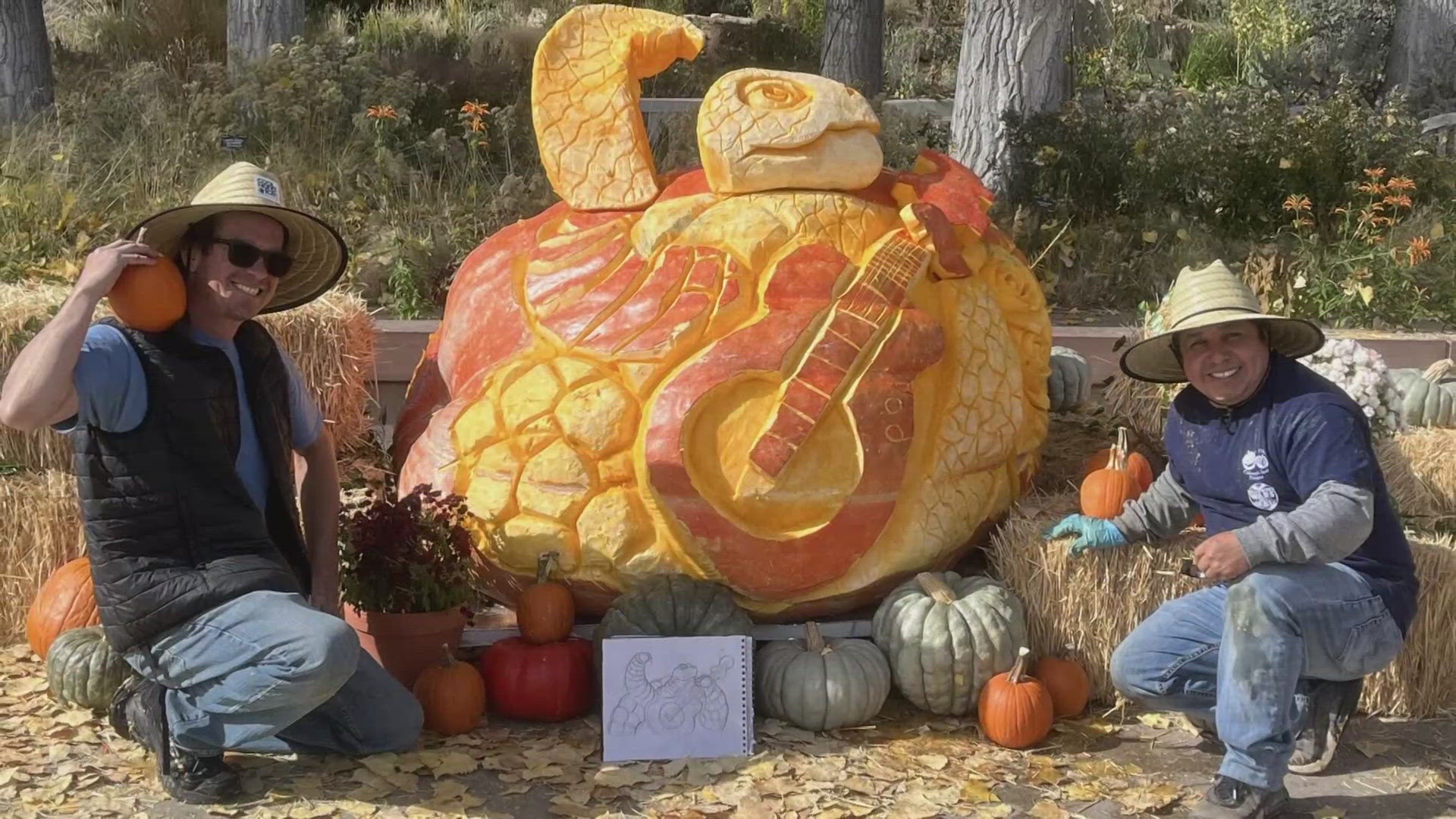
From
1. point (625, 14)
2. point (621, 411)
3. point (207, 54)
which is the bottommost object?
point (621, 411)

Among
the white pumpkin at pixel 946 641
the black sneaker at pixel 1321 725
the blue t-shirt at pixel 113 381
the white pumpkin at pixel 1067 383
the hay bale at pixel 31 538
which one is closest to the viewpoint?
the blue t-shirt at pixel 113 381

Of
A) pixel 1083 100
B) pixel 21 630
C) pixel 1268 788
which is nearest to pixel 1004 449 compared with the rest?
pixel 1268 788

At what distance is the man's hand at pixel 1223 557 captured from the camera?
11.1 ft

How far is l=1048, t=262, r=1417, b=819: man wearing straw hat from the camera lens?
134 inches

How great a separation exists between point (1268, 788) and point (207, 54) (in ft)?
40.4

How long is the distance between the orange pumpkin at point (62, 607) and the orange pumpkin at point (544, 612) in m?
1.39

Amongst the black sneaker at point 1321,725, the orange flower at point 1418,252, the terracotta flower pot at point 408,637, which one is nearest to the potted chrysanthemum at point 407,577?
the terracotta flower pot at point 408,637

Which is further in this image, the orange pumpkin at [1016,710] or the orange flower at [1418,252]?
the orange flower at [1418,252]

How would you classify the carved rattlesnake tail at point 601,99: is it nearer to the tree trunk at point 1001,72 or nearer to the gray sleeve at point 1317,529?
the gray sleeve at point 1317,529

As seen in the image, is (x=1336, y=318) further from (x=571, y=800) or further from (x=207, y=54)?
(x=207, y=54)

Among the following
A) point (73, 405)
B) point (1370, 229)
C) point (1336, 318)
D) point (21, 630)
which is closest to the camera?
point (73, 405)

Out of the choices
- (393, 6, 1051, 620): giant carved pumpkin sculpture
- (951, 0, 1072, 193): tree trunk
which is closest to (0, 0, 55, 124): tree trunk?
(951, 0, 1072, 193): tree trunk

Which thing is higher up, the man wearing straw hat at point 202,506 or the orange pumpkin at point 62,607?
the man wearing straw hat at point 202,506

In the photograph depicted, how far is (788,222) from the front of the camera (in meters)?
4.34
